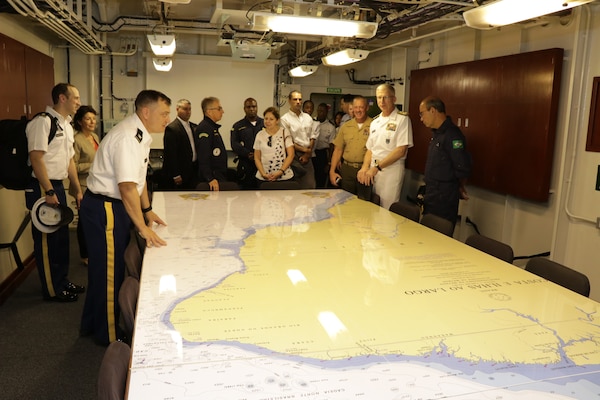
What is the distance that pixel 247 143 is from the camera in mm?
6352

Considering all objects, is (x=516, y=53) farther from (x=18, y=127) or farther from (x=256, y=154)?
(x=18, y=127)

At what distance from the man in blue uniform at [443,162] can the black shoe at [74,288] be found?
3.34m

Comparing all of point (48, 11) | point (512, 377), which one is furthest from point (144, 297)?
point (48, 11)

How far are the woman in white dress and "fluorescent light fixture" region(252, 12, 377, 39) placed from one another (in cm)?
192

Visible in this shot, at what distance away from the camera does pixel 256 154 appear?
5.48m

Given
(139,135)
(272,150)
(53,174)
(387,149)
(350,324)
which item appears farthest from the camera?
(272,150)

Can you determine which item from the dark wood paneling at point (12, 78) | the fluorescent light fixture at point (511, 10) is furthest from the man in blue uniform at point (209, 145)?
the fluorescent light fixture at point (511, 10)

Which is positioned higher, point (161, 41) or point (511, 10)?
point (161, 41)

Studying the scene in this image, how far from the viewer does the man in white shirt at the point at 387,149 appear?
202 inches

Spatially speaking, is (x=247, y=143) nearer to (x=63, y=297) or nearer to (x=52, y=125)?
(x=52, y=125)

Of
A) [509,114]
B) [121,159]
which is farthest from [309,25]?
[509,114]

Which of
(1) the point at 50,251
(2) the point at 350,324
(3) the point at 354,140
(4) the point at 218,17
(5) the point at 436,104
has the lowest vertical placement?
(1) the point at 50,251

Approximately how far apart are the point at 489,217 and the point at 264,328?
457 cm

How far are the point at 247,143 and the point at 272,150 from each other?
98 centimetres
